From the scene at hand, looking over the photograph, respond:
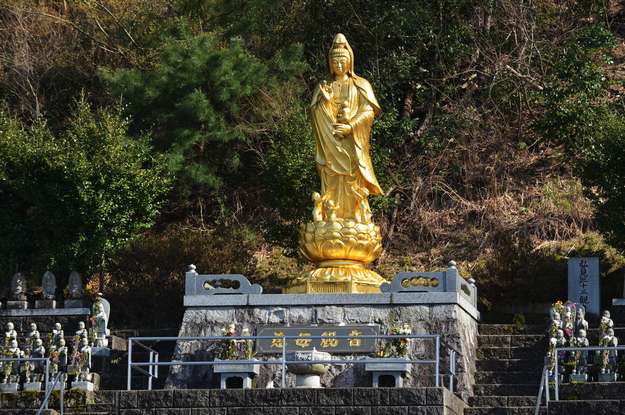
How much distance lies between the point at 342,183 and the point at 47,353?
16.1 feet

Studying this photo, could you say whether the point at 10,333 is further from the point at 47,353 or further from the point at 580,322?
the point at 580,322

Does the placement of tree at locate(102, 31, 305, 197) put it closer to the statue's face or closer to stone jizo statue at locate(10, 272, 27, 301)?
stone jizo statue at locate(10, 272, 27, 301)

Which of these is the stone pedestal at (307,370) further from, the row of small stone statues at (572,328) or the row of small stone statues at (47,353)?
the row of small stone statues at (572,328)

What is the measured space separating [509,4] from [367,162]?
919 cm

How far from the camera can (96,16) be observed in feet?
118

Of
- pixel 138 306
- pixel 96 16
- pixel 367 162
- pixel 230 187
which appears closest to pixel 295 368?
pixel 367 162

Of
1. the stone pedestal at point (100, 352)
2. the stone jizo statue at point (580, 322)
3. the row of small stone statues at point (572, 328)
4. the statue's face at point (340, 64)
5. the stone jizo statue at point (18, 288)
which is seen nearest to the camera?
the row of small stone statues at point (572, 328)

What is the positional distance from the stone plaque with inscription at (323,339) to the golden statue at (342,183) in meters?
1.18

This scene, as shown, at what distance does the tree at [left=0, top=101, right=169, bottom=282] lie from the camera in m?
27.6

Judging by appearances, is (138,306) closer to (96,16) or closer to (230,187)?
(230,187)

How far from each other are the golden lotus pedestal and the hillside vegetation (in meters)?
3.55

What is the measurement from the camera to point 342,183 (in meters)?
25.6

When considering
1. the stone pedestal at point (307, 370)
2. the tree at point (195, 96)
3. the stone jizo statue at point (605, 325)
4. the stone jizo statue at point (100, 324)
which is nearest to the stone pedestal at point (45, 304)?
the stone jizo statue at point (100, 324)

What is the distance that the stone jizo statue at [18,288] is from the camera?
27312 millimetres
